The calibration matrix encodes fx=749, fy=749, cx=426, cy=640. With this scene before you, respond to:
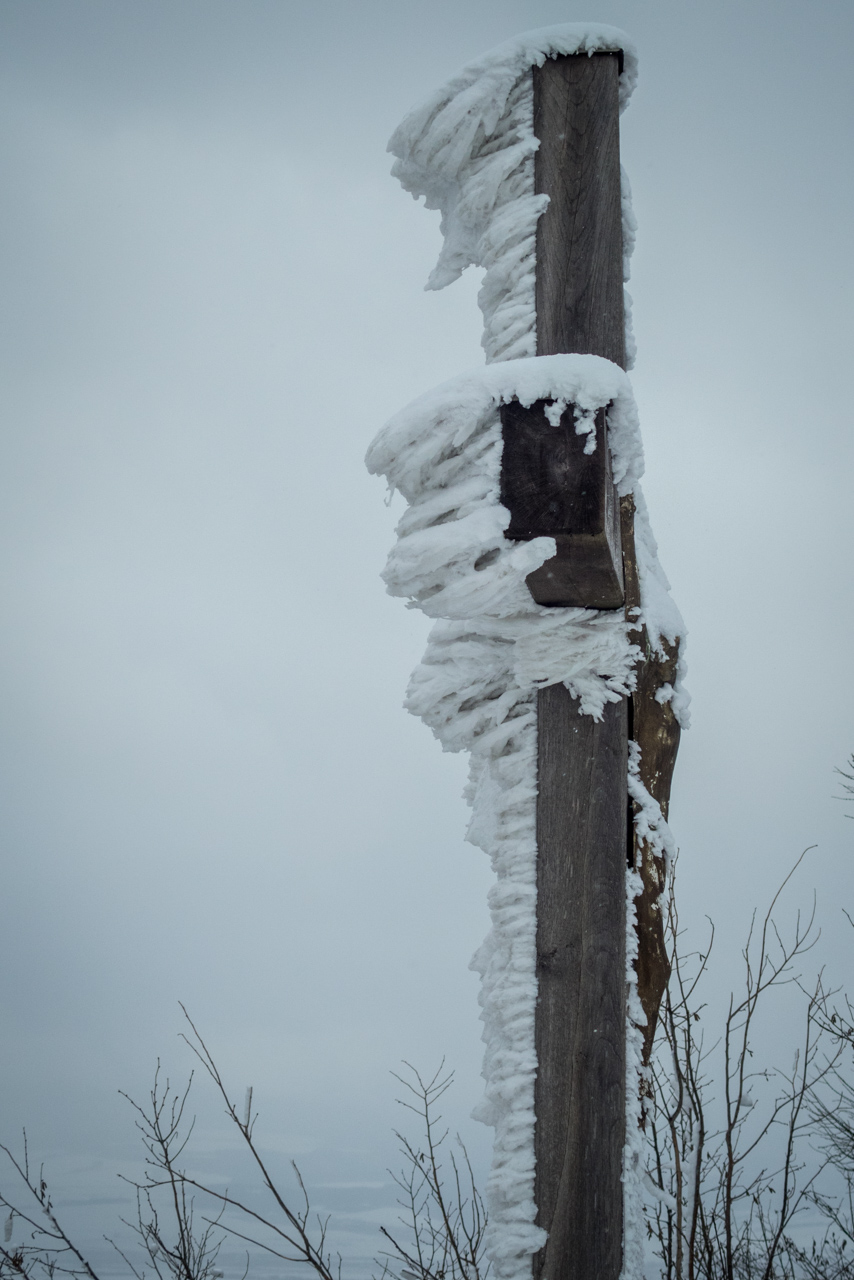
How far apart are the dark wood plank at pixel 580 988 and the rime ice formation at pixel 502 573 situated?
0.02 m

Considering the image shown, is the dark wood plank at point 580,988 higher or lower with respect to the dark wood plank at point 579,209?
lower

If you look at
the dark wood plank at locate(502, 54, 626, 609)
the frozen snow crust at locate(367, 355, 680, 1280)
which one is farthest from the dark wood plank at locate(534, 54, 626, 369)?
the frozen snow crust at locate(367, 355, 680, 1280)

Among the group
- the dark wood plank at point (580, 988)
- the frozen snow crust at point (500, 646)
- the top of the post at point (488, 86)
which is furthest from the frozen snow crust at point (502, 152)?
the dark wood plank at point (580, 988)

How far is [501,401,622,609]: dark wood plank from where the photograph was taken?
98cm

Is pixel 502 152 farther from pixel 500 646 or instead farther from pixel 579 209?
pixel 500 646

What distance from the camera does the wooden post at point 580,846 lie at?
3.44 feet

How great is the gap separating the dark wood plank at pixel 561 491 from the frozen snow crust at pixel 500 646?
2 cm

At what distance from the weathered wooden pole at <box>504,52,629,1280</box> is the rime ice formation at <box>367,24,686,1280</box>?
0.02 metres

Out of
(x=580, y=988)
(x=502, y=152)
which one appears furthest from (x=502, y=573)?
(x=502, y=152)

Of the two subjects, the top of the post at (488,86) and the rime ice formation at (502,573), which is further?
the top of the post at (488,86)

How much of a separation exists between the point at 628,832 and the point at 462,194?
1.22m

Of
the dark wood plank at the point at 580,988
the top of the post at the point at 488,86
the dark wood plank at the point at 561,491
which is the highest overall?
the top of the post at the point at 488,86

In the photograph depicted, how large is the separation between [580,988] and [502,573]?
629mm

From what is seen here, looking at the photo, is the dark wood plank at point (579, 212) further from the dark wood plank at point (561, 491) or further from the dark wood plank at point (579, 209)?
the dark wood plank at point (561, 491)
